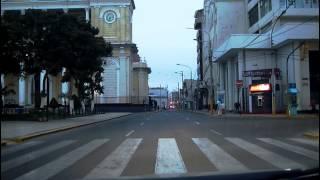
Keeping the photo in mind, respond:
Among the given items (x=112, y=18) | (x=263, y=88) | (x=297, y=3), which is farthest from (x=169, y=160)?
(x=112, y=18)

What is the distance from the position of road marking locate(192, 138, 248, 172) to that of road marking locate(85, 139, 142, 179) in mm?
2072

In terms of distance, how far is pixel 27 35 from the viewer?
4878cm

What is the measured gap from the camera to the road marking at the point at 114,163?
12133 millimetres

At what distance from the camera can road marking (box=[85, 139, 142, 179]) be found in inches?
478

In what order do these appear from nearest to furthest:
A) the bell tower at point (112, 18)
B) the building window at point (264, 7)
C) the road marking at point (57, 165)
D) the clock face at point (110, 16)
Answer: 1. the road marking at point (57, 165)
2. the building window at point (264, 7)
3. the bell tower at point (112, 18)
4. the clock face at point (110, 16)

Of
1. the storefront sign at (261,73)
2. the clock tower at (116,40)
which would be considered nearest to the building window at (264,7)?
the storefront sign at (261,73)

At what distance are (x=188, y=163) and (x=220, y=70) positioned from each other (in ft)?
257

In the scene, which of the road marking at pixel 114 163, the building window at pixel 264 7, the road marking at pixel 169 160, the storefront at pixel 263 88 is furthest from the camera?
the building window at pixel 264 7

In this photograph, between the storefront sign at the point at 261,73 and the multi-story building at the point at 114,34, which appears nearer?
the storefront sign at the point at 261,73

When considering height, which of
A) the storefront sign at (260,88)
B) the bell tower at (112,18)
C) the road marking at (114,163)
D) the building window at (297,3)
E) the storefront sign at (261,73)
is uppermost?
the bell tower at (112,18)

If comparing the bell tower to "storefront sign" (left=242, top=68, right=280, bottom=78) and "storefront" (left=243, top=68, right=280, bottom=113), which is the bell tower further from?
"storefront sign" (left=242, top=68, right=280, bottom=78)

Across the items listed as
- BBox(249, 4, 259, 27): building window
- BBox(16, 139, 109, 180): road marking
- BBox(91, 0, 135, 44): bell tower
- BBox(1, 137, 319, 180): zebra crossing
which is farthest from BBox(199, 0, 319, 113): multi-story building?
BBox(16, 139, 109, 180): road marking

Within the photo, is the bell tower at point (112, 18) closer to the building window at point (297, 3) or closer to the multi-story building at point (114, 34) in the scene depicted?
the multi-story building at point (114, 34)

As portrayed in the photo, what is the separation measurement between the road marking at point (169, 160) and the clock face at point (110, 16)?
9668cm
